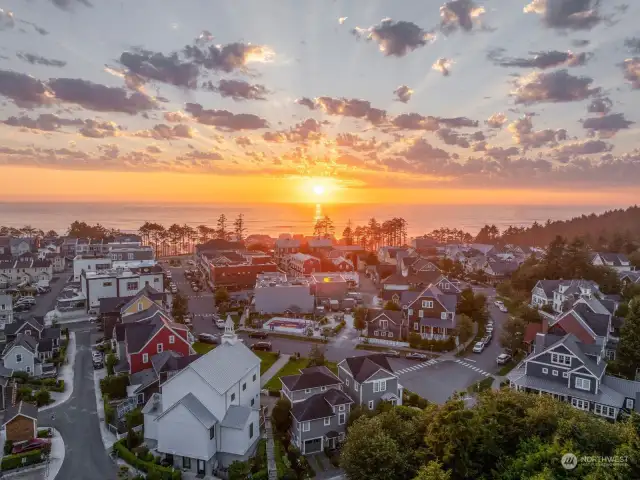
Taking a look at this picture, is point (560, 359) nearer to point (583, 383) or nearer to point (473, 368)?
point (583, 383)

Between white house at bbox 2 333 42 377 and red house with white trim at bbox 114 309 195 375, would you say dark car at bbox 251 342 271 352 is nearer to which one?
red house with white trim at bbox 114 309 195 375

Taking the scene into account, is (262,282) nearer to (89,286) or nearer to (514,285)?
(89,286)

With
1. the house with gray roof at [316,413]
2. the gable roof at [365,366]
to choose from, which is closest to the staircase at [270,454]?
the house with gray roof at [316,413]

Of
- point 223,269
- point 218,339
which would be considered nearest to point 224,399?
point 218,339

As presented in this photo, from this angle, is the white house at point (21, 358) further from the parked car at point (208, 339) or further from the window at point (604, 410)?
the window at point (604, 410)

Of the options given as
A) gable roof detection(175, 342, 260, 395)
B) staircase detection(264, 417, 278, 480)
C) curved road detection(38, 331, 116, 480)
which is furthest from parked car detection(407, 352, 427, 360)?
curved road detection(38, 331, 116, 480)

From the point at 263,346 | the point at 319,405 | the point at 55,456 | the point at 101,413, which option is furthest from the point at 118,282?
the point at 319,405
